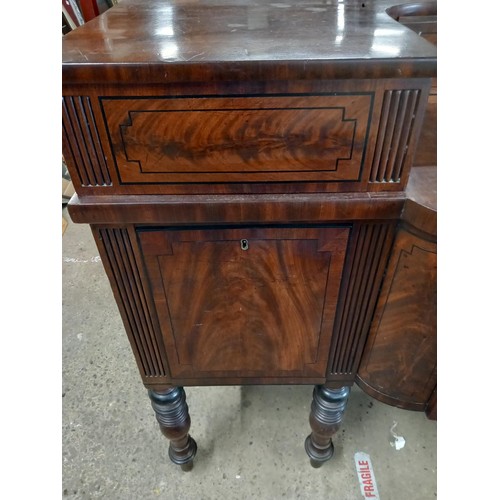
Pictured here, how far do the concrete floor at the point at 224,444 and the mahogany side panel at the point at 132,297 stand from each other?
1.03 feet

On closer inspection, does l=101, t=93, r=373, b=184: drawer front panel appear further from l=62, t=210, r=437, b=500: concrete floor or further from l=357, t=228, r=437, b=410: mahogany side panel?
l=62, t=210, r=437, b=500: concrete floor

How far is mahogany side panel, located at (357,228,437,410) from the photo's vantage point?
537 mm

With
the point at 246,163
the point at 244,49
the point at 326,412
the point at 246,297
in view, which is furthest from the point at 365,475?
the point at 244,49

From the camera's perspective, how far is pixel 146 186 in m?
0.49

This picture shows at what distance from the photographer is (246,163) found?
47 centimetres

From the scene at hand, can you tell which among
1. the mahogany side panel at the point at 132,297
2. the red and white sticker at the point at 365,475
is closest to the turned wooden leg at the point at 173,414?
the mahogany side panel at the point at 132,297

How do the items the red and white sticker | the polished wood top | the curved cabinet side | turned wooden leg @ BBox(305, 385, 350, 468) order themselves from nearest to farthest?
1. the polished wood top
2. the curved cabinet side
3. turned wooden leg @ BBox(305, 385, 350, 468)
4. the red and white sticker

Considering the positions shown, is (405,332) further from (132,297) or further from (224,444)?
(224,444)

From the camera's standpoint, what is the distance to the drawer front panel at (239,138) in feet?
1.41

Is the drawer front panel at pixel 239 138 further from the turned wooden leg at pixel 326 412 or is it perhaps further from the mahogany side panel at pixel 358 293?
the turned wooden leg at pixel 326 412

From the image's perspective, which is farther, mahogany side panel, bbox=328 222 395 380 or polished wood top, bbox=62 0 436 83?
mahogany side panel, bbox=328 222 395 380

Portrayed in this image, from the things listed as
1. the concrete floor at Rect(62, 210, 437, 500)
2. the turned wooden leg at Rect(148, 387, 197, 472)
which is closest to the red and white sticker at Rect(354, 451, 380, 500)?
the concrete floor at Rect(62, 210, 437, 500)

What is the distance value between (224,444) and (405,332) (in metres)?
0.55
